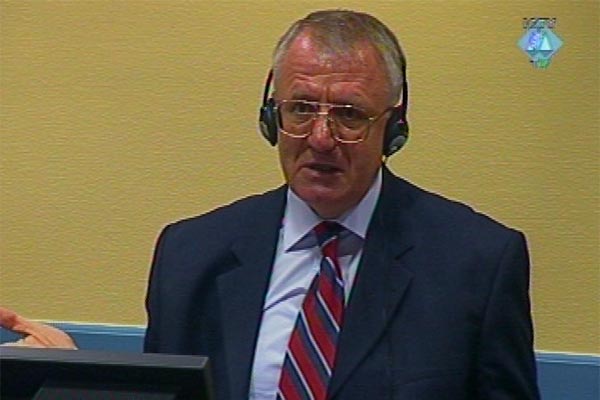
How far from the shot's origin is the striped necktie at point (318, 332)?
4.23 feet

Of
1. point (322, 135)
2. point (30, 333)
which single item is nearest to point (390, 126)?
point (322, 135)

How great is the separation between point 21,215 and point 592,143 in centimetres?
123

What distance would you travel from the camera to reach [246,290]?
4.50ft

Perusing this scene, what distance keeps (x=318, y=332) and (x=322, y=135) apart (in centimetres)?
26

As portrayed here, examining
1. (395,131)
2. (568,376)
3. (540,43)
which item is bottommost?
(568,376)

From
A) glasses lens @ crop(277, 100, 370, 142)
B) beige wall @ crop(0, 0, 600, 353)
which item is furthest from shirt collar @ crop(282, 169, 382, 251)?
beige wall @ crop(0, 0, 600, 353)

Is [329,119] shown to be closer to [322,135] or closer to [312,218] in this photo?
[322,135]

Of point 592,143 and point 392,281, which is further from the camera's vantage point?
point 592,143

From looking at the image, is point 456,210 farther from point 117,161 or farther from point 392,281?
point 117,161

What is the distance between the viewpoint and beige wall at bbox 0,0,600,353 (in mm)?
1956

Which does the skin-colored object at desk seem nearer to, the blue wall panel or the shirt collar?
the shirt collar

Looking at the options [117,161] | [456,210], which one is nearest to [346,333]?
[456,210]

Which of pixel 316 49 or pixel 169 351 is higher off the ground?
pixel 316 49

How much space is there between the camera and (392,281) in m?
1.34
